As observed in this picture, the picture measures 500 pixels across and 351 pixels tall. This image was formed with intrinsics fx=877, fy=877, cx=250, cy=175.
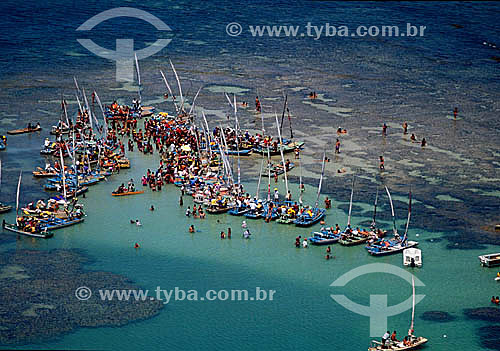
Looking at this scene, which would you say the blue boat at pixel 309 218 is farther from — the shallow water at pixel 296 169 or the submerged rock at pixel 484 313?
the submerged rock at pixel 484 313

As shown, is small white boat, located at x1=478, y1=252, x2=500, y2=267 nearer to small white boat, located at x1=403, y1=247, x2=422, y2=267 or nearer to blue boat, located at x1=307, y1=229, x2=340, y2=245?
small white boat, located at x1=403, y1=247, x2=422, y2=267

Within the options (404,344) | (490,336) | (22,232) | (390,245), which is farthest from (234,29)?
(404,344)

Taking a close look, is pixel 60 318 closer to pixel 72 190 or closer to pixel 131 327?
pixel 131 327

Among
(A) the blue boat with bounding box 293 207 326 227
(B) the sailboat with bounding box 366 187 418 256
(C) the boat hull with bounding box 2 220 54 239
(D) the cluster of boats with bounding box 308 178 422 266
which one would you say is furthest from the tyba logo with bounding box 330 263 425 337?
(C) the boat hull with bounding box 2 220 54 239

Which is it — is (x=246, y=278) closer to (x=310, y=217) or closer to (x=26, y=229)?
(x=310, y=217)

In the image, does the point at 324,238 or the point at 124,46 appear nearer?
the point at 324,238

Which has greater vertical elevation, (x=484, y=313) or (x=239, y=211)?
(x=239, y=211)

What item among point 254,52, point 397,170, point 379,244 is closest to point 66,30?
point 254,52

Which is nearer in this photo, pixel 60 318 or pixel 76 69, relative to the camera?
pixel 60 318

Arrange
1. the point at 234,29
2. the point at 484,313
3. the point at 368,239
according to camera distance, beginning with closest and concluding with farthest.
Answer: the point at 484,313
the point at 368,239
the point at 234,29
